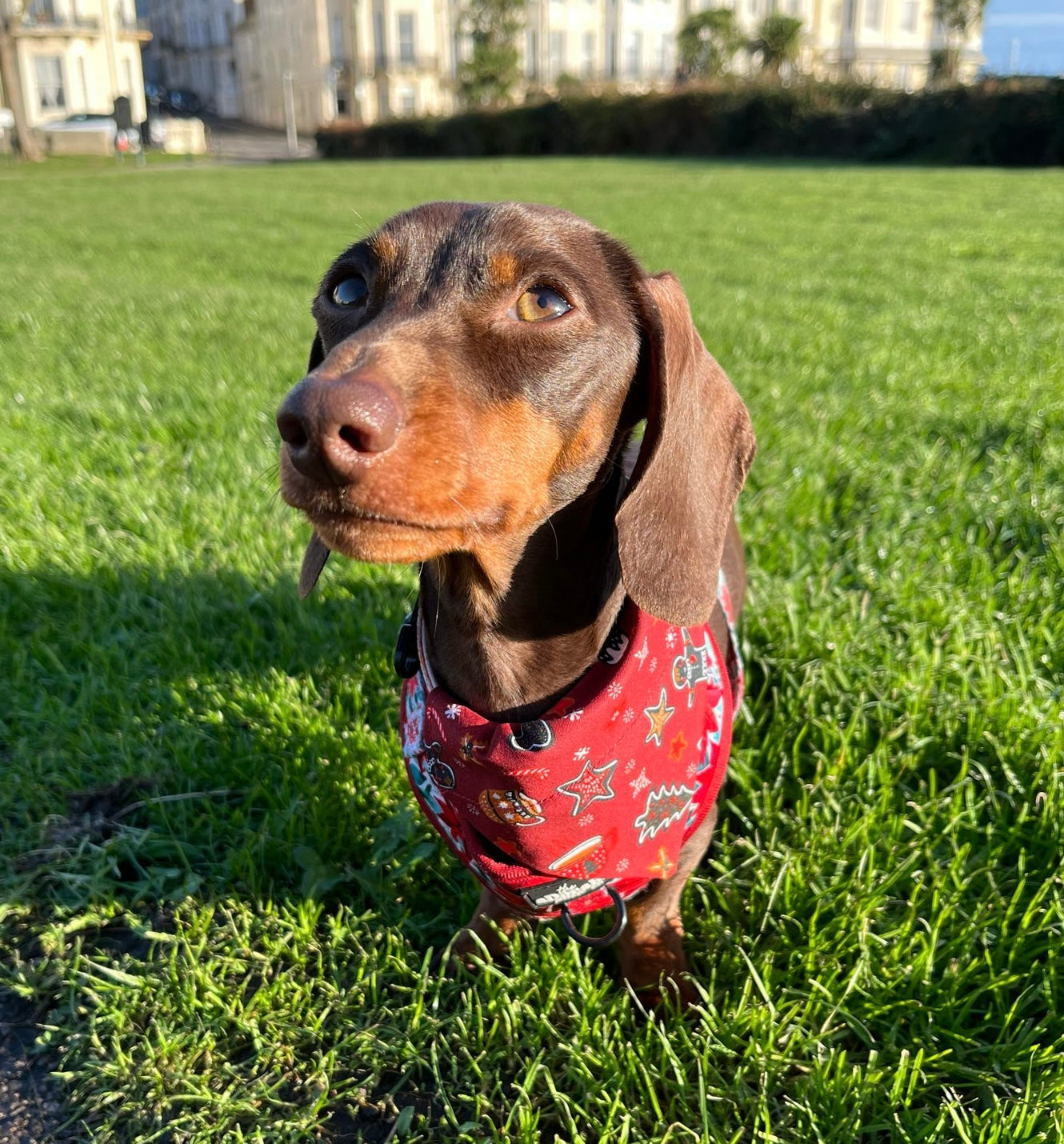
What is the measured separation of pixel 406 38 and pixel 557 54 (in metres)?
9.92

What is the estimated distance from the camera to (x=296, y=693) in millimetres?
2506

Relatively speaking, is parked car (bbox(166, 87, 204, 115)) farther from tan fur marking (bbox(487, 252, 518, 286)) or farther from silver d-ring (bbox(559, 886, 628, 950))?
silver d-ring (bbox(559, 886, 628, 950))

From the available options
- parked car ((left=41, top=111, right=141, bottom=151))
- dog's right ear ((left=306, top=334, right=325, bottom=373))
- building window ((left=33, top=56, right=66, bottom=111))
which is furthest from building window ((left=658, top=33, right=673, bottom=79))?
dog's right ear ((left=306, top=334, right=325, bottom=373))

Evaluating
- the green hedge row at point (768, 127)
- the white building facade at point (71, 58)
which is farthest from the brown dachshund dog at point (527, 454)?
the white building facade at point (71, 58)

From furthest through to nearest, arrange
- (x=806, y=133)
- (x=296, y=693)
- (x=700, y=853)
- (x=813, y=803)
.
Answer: (x=806, y=133) < (x=296, y=693) < (x=813, y=803) < (x=700, y=853)

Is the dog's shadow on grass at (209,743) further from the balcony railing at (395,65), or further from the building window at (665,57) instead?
the building window at (665,57)

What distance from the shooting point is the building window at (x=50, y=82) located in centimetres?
4856

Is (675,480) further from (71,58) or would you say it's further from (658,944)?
(71,58)

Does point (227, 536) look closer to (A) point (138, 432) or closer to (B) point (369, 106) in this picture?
(A) point (138, 432)

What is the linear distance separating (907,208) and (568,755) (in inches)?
529

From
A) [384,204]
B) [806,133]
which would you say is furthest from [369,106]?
[384,204]

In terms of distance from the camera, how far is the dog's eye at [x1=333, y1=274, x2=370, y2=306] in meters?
1.66

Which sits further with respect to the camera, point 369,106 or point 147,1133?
point 369,106

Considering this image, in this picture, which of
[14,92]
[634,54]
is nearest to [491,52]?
[634,54]
